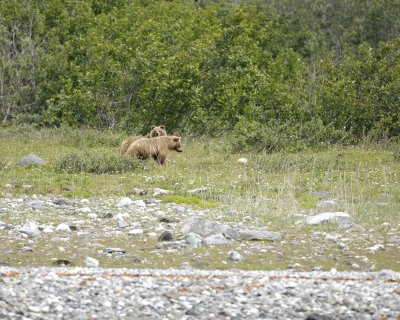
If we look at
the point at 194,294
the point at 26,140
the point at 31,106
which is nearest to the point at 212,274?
the point at 194,294

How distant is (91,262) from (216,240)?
215 cm

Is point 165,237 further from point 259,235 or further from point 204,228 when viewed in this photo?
point 259,235

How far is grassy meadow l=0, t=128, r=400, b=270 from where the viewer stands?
1440cm

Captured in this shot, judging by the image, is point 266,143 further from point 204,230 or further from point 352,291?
point 352,291

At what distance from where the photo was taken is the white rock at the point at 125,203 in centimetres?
1577

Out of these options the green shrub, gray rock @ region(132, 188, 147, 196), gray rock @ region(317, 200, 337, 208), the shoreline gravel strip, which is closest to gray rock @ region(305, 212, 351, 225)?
gray rock @ region(317, 200, 337, 208)

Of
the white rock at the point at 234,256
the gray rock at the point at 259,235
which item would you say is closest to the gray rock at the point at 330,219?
the gray rock at the point at 259,235

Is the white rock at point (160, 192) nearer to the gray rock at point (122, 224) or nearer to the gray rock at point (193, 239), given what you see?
the gray rock at point (122, 224)

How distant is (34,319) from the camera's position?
26.7ft

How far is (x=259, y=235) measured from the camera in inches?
508

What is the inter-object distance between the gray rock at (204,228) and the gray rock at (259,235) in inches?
12.0

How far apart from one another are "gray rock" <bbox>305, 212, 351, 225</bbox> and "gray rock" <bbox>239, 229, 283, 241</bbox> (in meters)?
1.13

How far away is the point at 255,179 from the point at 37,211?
5.62 metres

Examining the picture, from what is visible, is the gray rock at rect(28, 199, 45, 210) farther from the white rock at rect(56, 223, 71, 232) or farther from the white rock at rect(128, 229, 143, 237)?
the white rock at rect(128, 229, 143, 237)
